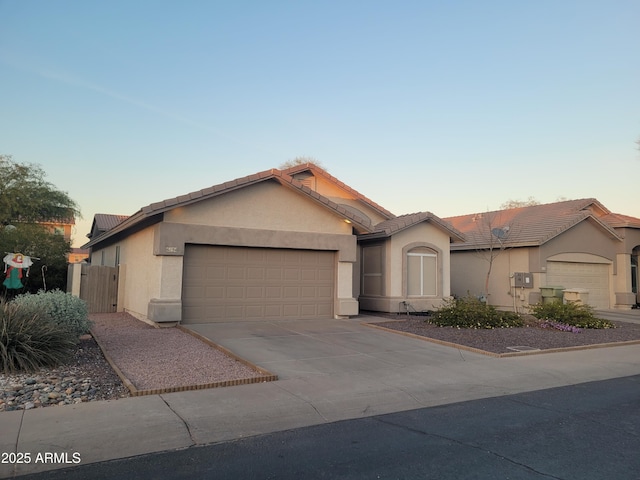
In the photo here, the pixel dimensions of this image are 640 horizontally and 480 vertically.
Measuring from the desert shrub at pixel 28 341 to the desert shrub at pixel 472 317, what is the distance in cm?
1008

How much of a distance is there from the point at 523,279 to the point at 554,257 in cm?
212

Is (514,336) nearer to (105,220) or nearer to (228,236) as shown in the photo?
(228,236)

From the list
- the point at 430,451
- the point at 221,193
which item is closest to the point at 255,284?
the point at 221,193

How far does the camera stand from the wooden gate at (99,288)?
58.8ft

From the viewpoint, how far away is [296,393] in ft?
24.5

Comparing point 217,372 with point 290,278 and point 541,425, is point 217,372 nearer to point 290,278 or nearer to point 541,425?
point 541,425

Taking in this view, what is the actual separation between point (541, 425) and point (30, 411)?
A: 644 cm

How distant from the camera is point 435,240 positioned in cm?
1958

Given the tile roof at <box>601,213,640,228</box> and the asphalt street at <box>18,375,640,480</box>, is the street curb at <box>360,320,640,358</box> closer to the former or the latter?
the asphalt street at <box>18,375,640,480</box>

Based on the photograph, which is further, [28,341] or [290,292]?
[290,292]

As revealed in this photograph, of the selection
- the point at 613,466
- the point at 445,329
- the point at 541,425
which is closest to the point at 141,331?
the point at 445,329

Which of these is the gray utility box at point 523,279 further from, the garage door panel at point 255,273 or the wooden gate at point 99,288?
the wooden gate at point 99,288

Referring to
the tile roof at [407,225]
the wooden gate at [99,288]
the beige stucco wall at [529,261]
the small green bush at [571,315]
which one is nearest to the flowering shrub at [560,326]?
the small green bush at [571,315]

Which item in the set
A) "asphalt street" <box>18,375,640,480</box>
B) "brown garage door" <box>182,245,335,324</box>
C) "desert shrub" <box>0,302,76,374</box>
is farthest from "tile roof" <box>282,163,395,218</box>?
"asphalt street" <box>18,375,640,480</box>
